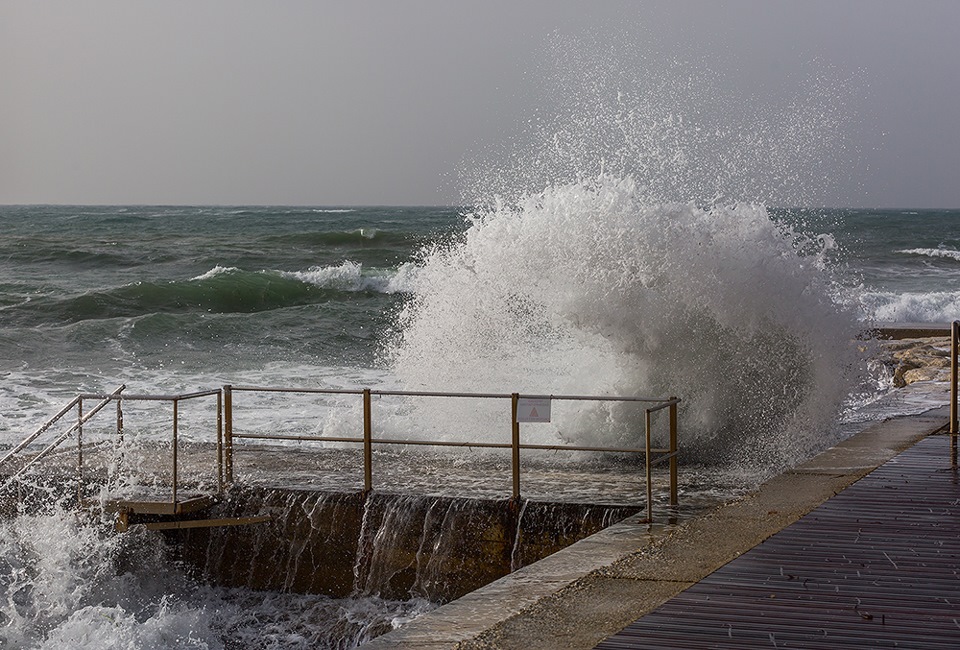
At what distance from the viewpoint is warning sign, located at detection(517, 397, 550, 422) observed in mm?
7793

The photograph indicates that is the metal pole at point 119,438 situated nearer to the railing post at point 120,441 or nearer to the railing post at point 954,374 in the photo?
the railing post at point 120,441

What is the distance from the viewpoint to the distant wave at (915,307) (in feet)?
96.9

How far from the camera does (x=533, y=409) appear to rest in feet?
25.7

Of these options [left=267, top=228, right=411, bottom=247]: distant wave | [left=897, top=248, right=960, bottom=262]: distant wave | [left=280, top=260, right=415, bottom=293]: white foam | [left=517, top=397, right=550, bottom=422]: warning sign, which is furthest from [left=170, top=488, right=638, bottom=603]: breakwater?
[left=897, top=248, right=960, bottom=262]: distant wave

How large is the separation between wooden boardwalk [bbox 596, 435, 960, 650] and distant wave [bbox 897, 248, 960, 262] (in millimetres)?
44025

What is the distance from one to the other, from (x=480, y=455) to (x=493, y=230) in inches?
82.6

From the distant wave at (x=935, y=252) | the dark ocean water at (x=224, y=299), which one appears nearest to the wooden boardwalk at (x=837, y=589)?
the dark ocean water at (x=224, y=299)

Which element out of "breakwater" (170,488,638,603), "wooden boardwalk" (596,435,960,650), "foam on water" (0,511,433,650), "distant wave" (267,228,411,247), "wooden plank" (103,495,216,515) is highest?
"distant wave" (267,228,411,247)

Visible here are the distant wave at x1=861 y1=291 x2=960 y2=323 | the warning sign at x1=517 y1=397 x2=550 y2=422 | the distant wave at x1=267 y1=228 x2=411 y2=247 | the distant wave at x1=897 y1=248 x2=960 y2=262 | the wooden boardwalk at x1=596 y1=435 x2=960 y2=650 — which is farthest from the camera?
the distant wave at x1=267 y1=228 x2=411 y2=247

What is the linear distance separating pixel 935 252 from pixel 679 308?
4282 centimetres

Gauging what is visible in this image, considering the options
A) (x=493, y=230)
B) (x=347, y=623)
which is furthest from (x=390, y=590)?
(x=493, y=230)

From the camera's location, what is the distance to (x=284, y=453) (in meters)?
10.4

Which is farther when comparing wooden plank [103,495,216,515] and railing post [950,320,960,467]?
railing post [950,320,960,467]

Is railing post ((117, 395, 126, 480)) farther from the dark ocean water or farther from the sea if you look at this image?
the dark ocean water
